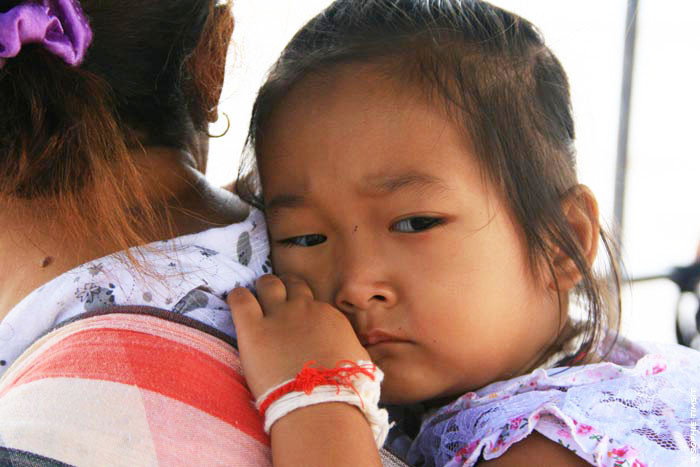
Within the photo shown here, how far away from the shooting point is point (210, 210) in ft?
3.55

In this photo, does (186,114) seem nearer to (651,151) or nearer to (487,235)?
(487,235)

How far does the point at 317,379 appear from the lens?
34.0 inches

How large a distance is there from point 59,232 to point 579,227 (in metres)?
0.88

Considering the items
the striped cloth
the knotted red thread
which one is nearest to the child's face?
the knotted red thread

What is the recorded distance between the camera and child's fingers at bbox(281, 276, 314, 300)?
1092mm

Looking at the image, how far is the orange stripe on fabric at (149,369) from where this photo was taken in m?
0.75

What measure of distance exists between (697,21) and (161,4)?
3.83 metres

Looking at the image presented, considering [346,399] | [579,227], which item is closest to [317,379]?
[346,399]

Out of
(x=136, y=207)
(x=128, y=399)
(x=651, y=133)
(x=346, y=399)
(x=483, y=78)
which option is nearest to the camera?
(x=128, y=399)

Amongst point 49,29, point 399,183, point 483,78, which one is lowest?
point 399,183

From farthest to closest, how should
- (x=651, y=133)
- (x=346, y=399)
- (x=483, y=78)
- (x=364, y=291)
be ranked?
A: 1. (x=651, y=133)
2. (x=483, y=78)
3. (x=364, y=291)
4. (x=346, y=399)

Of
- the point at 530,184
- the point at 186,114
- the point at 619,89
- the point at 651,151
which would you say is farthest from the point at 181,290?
the point at 651,151

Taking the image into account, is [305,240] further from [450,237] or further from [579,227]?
[579,227]

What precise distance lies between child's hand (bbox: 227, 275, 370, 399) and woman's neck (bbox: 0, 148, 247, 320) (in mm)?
132
